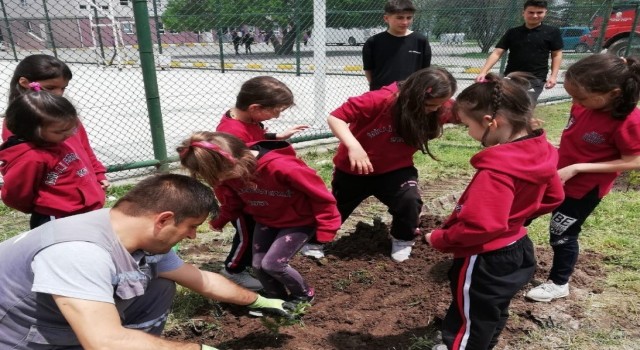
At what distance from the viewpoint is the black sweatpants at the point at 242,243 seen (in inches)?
112

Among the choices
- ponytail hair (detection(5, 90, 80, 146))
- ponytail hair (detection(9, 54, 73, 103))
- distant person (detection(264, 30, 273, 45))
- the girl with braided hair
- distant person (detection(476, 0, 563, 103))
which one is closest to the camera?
the girl with braided hair

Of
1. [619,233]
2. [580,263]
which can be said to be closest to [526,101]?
[580,263]

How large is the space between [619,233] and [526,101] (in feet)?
7.93

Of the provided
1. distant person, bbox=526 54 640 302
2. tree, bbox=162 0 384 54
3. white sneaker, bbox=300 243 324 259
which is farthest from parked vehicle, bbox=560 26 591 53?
white sneaker, bbox=300 243 324 259

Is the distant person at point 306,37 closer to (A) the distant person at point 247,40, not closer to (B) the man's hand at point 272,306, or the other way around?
(A) the distant person at point 247,40

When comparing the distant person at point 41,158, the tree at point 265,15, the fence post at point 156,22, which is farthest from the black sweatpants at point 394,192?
the fence post at point 156,22

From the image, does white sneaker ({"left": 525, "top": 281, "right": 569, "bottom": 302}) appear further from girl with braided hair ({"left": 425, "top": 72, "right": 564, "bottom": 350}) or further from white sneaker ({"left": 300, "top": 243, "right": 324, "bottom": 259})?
white sneaker ({"left": 300, "top": 243, "right": 324, "bottom": 259})

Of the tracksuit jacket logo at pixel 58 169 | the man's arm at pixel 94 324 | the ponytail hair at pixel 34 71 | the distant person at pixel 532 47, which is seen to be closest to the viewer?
the man's arm at pixel 94 324

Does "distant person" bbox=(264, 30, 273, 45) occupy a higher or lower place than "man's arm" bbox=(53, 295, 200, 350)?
lower

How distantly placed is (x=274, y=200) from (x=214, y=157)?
0.51 meters

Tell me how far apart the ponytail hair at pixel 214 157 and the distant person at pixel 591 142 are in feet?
5.00

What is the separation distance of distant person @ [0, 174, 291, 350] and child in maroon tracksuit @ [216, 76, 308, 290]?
3.57 ft

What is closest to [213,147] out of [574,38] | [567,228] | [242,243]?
[242,243]

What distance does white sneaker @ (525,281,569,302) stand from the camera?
Result: 2.73 meters
